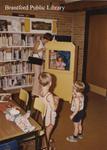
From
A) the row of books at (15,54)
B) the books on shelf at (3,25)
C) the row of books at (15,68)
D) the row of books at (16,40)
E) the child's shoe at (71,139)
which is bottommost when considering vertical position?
the child's shoe at (71,139)

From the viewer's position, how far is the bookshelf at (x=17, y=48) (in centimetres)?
535

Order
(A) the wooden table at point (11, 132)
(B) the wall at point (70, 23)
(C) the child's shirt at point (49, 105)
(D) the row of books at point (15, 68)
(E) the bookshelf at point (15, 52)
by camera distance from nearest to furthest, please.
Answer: (A) the wooden table at point (11, 132), (C) the child's shirt at point (49, 105), (E) the bookshelf at point (15, 52), (D) the row of books at point (15, 68), (B) the wall at point (70, 23)

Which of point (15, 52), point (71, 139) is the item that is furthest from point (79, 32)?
point (71, 139)

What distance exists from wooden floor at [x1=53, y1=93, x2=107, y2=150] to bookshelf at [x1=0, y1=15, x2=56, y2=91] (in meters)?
1.44

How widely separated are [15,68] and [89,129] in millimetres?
2624

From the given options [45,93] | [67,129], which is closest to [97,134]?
[67,129]

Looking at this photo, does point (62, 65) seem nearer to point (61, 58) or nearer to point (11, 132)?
point (61, 58)

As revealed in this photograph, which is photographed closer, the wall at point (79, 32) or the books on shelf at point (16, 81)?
the books on shelf at point (16, 81)

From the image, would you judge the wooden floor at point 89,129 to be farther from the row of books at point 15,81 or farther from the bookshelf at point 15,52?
the bookshelf at point 15,52

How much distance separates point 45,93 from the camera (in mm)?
3068

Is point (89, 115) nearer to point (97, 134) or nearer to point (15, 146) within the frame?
point (97, 134)

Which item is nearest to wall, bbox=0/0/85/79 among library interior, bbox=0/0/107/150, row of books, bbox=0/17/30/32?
library interior, bbox=0/0/107/150

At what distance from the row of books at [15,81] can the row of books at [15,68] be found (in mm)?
145

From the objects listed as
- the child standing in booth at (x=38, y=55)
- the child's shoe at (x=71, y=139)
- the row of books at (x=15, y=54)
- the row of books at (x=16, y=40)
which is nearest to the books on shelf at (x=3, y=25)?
the row of books at (x=16, y=40)
